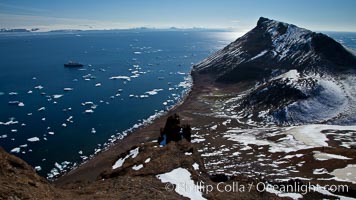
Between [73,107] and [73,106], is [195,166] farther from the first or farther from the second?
[73,106]

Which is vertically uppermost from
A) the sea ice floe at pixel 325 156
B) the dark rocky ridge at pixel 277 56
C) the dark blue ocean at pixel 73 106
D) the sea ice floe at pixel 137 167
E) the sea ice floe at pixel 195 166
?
the dark rocky ridge at pixel 277 56

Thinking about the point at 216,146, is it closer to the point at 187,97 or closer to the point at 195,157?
the point at 195,157

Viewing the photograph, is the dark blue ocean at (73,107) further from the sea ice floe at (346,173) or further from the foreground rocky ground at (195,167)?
the sea ice floe at (346,173)

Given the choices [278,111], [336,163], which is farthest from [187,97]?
[336,163]

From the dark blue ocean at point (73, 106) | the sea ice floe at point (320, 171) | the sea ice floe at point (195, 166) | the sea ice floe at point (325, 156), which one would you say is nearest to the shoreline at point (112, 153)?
the dark blue ocean at point (73, 106)

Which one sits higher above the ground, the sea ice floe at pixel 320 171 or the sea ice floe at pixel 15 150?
the sea ice floe at pixel 320 171

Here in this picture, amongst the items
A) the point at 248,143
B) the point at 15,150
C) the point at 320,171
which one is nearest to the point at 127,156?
the point at 320,171
